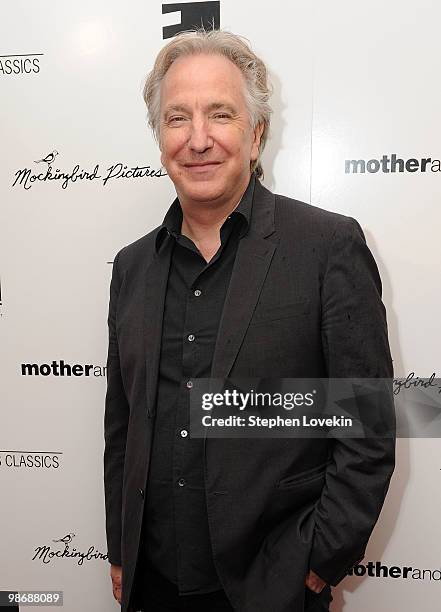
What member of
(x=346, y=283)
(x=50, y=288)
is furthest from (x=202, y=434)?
(x=50, y=288)

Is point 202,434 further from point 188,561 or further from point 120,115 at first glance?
point 120,115

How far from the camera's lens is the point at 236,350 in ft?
3.36

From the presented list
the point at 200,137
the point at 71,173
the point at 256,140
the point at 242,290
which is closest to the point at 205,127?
the point at 200,137

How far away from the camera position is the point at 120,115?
154 centimetres

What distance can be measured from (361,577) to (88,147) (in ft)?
4.86

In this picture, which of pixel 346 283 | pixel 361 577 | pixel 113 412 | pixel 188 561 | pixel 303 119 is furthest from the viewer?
pixel 361 577

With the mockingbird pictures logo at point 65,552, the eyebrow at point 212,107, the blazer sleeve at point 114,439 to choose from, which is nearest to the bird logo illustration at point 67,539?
the mockingbird pictures logo at point 65,552

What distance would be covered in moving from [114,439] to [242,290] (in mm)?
562

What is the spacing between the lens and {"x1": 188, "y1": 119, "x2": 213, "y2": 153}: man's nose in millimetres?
1057

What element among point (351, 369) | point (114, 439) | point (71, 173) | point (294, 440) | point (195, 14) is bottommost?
point (114, 439)

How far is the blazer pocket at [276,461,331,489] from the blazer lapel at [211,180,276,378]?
9.4 inches

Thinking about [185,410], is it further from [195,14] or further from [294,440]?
[195,14]

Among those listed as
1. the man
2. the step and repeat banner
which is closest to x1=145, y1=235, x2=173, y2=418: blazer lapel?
the man

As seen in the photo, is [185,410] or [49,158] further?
[49,158]
